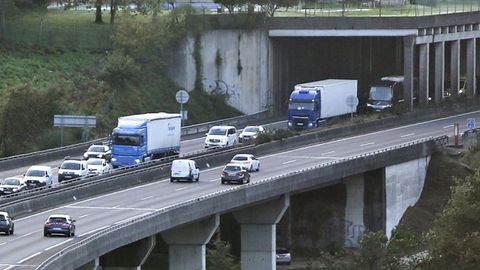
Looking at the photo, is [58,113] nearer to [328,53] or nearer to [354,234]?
[354,234]

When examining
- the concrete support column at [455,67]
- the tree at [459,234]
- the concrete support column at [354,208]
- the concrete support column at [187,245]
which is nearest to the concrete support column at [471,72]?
the concrete support column at [455,67]

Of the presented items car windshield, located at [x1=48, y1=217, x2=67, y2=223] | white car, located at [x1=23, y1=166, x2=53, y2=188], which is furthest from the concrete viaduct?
car windshield, located at [x1=48, y1=217, x2=67, y2=223]

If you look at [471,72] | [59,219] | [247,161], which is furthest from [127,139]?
[471,72]

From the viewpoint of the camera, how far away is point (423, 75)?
12719 cm

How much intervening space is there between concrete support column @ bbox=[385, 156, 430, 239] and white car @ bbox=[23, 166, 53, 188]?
2031 centimetres

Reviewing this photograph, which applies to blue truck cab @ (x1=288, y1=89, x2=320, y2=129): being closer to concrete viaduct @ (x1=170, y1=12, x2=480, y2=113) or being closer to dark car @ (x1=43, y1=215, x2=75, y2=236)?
concrete viaduct @ (x1=170, y1=12, x2=480, y2=113)

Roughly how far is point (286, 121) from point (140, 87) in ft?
33.1

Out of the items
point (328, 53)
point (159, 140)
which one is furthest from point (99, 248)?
point (328, 53)

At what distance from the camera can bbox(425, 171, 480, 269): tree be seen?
194ft

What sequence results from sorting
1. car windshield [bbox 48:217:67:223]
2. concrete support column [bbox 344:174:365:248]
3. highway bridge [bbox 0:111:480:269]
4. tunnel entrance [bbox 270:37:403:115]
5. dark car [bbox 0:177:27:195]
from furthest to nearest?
tunnel entrance [bbox 270:37:403:115] → concrete support column [bbox 344:174:365:248] → dark car [bbox 0:177:27:195] → car windshield [bbox 48:217:67:223] → highway bridge [bbox 0:111:480:269]

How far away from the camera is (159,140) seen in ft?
307

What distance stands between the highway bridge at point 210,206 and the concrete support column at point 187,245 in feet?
0.14

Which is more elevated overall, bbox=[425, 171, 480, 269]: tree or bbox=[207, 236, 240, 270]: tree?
bbox=[425, 171, 480, 269]: tree

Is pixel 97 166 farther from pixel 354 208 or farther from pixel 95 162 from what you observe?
pixel 354 208
